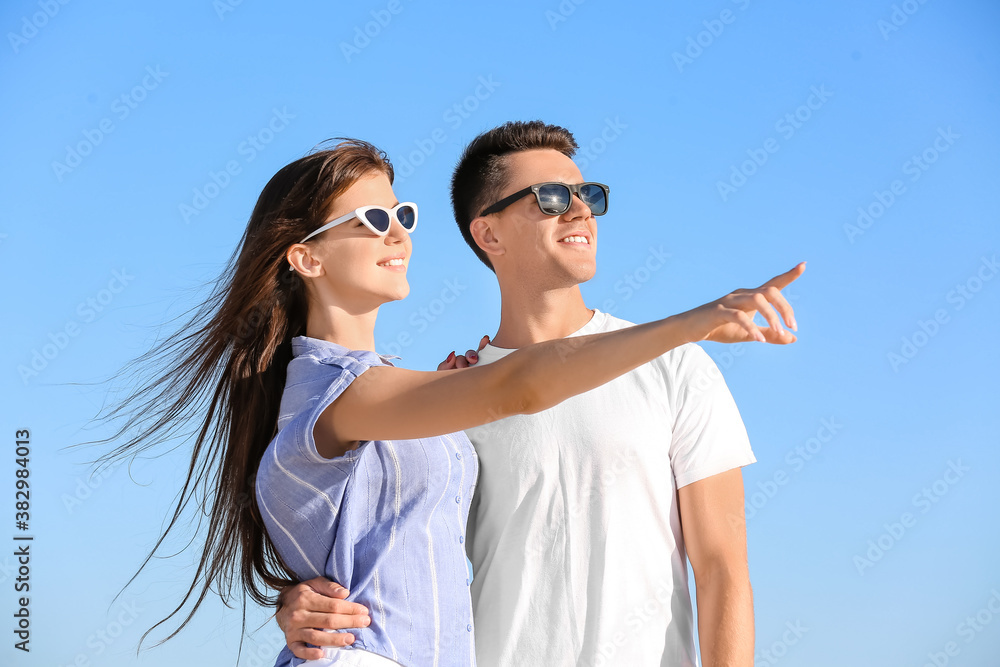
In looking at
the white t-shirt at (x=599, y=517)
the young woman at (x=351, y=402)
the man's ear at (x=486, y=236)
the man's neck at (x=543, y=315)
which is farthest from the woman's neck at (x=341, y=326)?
the man's ear at (x=486, y=236)

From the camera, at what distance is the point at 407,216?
4.11 metres

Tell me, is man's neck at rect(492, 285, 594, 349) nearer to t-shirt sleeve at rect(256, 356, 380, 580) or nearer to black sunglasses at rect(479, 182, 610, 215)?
black sunglasses at rect(479, 182, 610, 215)

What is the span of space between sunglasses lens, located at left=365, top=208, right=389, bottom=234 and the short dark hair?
149cm

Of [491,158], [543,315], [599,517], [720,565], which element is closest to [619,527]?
[599,517]

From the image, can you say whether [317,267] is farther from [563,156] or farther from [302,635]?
[563,156]

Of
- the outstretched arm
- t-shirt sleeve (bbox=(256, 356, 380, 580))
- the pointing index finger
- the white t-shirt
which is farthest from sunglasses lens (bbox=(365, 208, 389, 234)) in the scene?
the pointing index finger

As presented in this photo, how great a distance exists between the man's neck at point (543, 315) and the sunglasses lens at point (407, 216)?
3.37 ft

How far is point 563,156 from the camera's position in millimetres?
5309

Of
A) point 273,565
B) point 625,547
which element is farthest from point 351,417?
point 625,547

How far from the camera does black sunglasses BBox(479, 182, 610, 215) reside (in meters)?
4.90

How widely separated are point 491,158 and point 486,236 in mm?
543

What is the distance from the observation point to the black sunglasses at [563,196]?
490cm

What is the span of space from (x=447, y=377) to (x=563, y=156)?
9.06 feet

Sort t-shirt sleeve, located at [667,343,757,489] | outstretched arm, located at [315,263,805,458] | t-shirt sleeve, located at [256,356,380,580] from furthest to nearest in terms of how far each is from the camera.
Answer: t-shirt sleeve, located at [667,343,757,489], t-shirt sleeve, located at [256,356,380,580], outstretched arm, located at [315,263,805,458]
